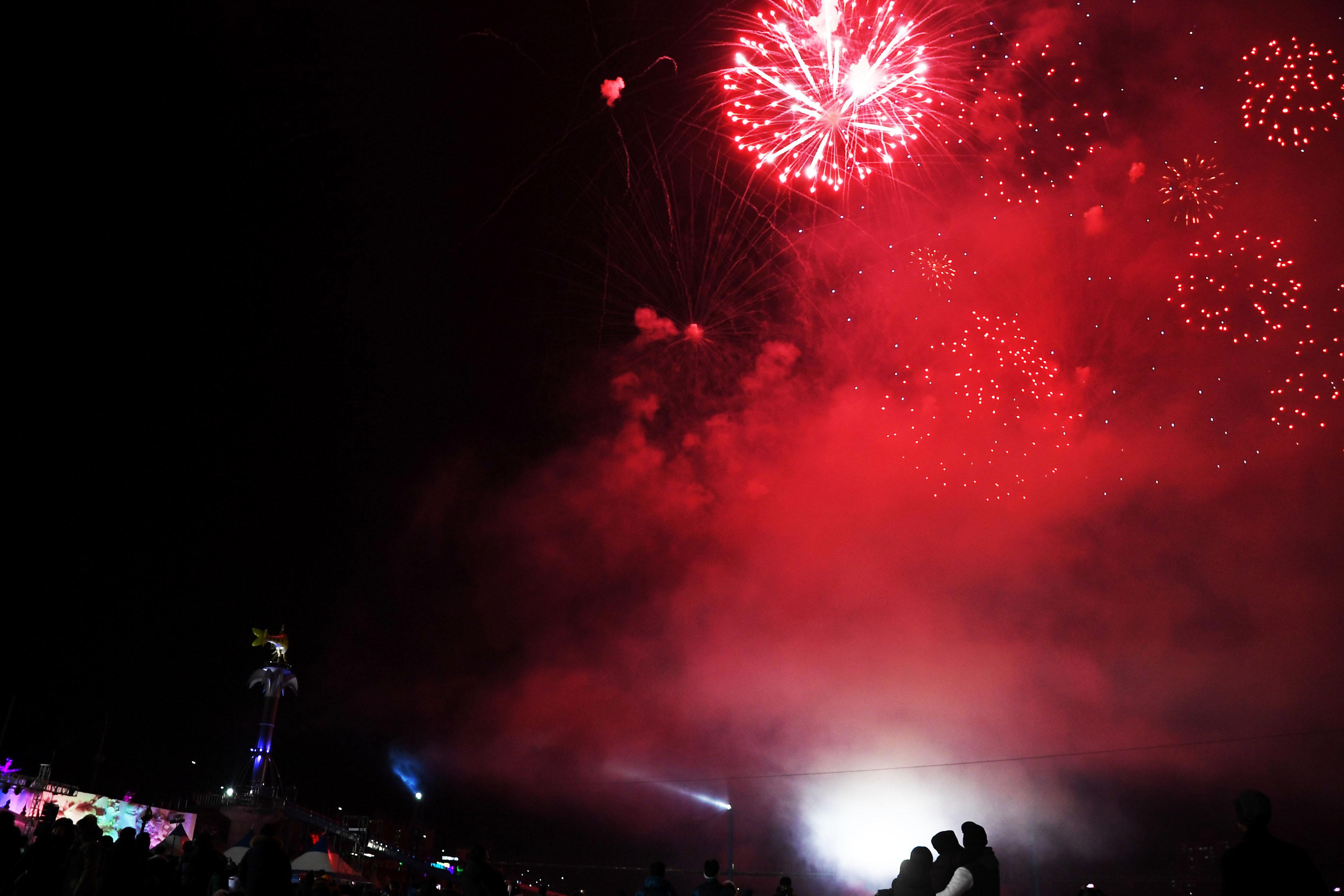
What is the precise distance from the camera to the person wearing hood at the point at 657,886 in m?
6.38

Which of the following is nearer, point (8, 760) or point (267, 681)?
point (8, 760)

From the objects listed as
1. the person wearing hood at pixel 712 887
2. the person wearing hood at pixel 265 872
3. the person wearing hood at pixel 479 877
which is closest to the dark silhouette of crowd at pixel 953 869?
the person wearing hood at pixel 712 887

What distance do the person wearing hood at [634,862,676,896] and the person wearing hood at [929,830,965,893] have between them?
223cm

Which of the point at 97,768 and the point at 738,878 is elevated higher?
the point at 97,768

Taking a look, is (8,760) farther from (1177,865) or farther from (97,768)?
(1177,865)

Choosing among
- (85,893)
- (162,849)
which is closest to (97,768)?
(162,849)

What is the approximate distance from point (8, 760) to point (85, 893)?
118ft

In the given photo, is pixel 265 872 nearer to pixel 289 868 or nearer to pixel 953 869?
pixel 289 868

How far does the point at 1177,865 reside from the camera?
1587 inches

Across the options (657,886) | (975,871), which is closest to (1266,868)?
(975,871)

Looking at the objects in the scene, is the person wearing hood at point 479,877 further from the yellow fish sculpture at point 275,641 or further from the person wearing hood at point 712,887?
the yellow fish sculpture at point 275,641

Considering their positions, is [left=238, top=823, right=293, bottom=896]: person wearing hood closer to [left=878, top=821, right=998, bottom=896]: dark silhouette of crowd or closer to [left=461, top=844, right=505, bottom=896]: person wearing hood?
[left=461, top=844, right=505, bottom=896]: person wearing hood

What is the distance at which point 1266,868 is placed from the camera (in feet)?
10.0

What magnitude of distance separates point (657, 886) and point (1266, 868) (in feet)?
14.8
